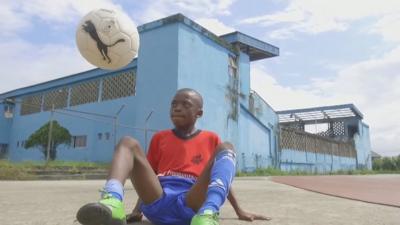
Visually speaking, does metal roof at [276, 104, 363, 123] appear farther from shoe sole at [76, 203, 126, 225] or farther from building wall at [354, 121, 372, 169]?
shoe sole at [76, 203, 126, 225]

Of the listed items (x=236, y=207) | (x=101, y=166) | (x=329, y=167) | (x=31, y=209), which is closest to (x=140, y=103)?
(x=101, y=166)

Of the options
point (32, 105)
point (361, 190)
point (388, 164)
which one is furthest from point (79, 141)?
point (388, 164)

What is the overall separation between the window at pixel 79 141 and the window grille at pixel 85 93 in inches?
81.9

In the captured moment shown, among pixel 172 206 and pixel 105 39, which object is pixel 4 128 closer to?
pixel 105 39

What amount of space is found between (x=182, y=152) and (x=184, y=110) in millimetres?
258

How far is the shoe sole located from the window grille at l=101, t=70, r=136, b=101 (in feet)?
58.5

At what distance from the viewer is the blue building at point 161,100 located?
54.8 feet

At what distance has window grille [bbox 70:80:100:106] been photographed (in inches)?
875

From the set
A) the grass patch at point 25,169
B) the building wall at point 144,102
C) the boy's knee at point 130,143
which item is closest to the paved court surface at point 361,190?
the boy's knee at point 130,143

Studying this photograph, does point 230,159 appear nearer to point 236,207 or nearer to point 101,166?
point 236,207

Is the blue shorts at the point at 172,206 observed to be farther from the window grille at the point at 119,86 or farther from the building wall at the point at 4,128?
the building wall at the point at 4,128

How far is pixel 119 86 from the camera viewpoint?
67.2ft

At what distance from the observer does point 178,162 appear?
2.42 metres

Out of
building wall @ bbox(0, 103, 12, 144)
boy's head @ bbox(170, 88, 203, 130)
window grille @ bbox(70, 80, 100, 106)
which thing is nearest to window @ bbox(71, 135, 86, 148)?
window grille @ bbox(70, 80, 100, 106)
